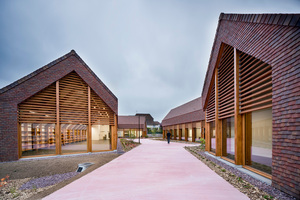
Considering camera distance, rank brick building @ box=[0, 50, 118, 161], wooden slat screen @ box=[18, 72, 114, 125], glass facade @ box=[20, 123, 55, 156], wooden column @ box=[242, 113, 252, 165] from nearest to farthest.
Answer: wooden column @ box=[242, 113, 252, 165] < brick building @ box=[0, 50, 118, 161] < wooden slat screen @ box=[18, 72, 114, 125] < glass facade @ box=[20, 123, 55, 156]

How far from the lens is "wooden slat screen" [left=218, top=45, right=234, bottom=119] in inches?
288

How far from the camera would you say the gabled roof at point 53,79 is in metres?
9.43

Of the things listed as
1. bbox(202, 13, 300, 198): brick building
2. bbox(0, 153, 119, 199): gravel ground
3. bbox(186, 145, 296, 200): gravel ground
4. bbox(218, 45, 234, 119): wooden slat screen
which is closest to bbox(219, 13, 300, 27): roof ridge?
bbox(202, 13, 300, 198): brick building

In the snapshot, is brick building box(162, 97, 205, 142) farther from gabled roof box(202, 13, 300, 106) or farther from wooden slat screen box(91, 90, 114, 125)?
gabled roof box(202, 13, 300, 106)

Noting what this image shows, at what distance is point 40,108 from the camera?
10023 mm

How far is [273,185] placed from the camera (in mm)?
4227

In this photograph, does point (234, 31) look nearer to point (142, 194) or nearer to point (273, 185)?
point (273, 185)

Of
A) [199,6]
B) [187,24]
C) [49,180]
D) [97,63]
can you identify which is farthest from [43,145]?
[97,63]

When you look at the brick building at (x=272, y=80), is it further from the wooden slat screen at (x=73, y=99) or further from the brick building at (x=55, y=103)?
the wooden slat screen at (x=73, y=99)

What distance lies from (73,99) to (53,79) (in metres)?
1.77

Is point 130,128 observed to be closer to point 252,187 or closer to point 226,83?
point 226,83

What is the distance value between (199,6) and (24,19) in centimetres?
7055

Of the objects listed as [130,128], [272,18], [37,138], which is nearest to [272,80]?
[272,18]

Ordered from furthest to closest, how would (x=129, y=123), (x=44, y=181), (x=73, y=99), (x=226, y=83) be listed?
(x=129, y=123)
(x=73, y=99)
(x=226, y=83)
(x=44, y=181)
